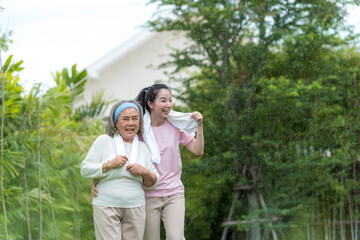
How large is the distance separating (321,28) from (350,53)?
505 mm

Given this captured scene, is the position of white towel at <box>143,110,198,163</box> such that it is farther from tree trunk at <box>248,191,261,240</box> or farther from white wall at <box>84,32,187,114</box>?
white wall at <box>84,32,187,114</box>

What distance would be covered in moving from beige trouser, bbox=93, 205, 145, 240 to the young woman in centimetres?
15

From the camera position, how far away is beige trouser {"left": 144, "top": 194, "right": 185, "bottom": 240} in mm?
3250

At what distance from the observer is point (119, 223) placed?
308 cm

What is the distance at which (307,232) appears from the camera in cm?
695

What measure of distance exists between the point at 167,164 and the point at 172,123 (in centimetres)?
26

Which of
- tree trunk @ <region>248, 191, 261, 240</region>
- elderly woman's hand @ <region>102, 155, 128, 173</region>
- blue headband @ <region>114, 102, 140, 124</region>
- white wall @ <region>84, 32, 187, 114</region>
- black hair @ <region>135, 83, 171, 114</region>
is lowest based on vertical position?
tree trunk @ <region>248, 191, 261, 240</region>

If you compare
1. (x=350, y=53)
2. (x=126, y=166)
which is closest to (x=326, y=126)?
(x=350, y=53)

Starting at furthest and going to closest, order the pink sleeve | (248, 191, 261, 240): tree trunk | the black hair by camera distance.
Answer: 1. (248, 191, 261, 240): tree trunk
2. the pink sleeve
3. the black hair

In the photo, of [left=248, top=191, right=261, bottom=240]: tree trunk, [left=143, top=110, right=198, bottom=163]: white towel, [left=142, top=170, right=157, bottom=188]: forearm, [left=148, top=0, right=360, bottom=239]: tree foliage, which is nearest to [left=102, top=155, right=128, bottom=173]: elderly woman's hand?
[left=142, top=170, right=157, bottom=188]: forearm

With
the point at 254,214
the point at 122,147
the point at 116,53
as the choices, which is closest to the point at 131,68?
the point at 116,53

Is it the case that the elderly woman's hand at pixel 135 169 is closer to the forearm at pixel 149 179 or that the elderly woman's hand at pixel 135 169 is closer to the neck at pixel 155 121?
the forearm at pixel 149 179

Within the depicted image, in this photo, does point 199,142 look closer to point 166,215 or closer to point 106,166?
point 166,215

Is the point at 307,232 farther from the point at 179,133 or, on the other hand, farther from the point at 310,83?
the point at 179,133
